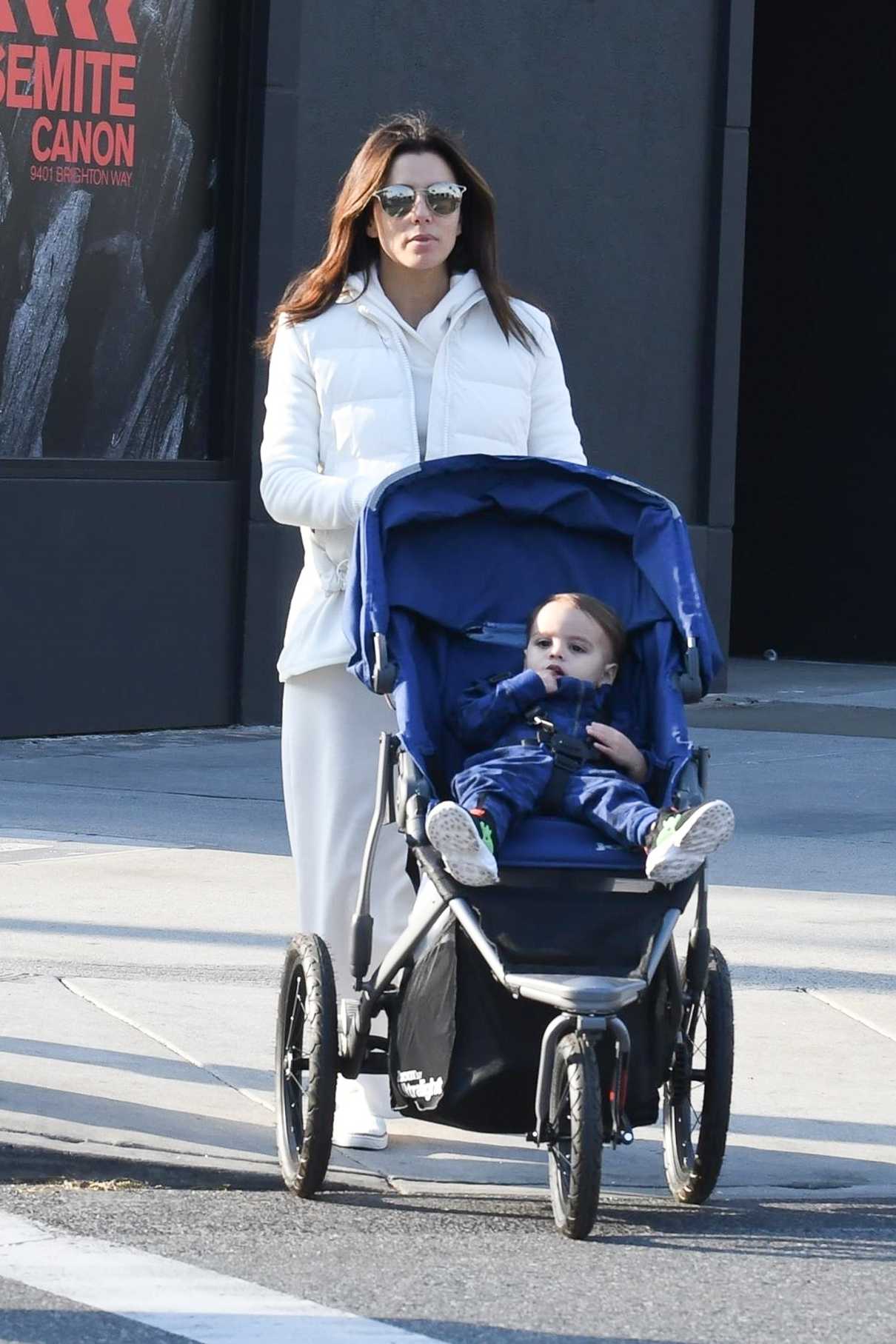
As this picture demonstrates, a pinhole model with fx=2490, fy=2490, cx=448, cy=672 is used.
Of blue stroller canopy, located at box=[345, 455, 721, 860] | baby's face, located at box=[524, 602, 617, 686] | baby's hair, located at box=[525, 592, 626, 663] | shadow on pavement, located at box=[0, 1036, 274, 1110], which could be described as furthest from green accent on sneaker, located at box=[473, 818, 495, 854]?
shadow on pavement, located at box=[0, 1036, 274, 1110]

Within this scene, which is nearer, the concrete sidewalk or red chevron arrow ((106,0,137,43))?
the concrete sidewalk

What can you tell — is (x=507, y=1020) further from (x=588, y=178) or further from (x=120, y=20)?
(x=588, y=178)

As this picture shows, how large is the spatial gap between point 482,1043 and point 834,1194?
0.97m

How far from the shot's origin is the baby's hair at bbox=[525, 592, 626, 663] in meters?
4.96

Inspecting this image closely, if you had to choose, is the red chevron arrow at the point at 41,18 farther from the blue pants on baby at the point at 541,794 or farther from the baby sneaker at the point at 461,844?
the baby sneaker at the point at 461,844

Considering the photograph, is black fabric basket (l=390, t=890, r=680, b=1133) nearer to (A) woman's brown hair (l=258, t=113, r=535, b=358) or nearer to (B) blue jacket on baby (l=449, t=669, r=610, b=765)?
(B) blue jacket on baby (l=449, t=669, r=610, b=765)

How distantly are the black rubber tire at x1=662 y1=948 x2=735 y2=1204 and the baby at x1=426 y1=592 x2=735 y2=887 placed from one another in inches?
15.8

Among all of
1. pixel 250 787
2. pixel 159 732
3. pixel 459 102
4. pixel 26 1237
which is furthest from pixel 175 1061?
pixel 459 102

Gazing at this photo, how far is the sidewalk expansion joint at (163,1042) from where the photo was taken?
5.54m

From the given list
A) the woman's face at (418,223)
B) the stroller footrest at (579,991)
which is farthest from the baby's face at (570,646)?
the woman's face at (418,223)

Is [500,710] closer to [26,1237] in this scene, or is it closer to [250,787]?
[26,1237]

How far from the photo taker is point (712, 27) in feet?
45.9

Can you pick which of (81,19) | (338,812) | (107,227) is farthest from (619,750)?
(81,19)

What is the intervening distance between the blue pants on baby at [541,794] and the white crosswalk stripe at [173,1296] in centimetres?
92
